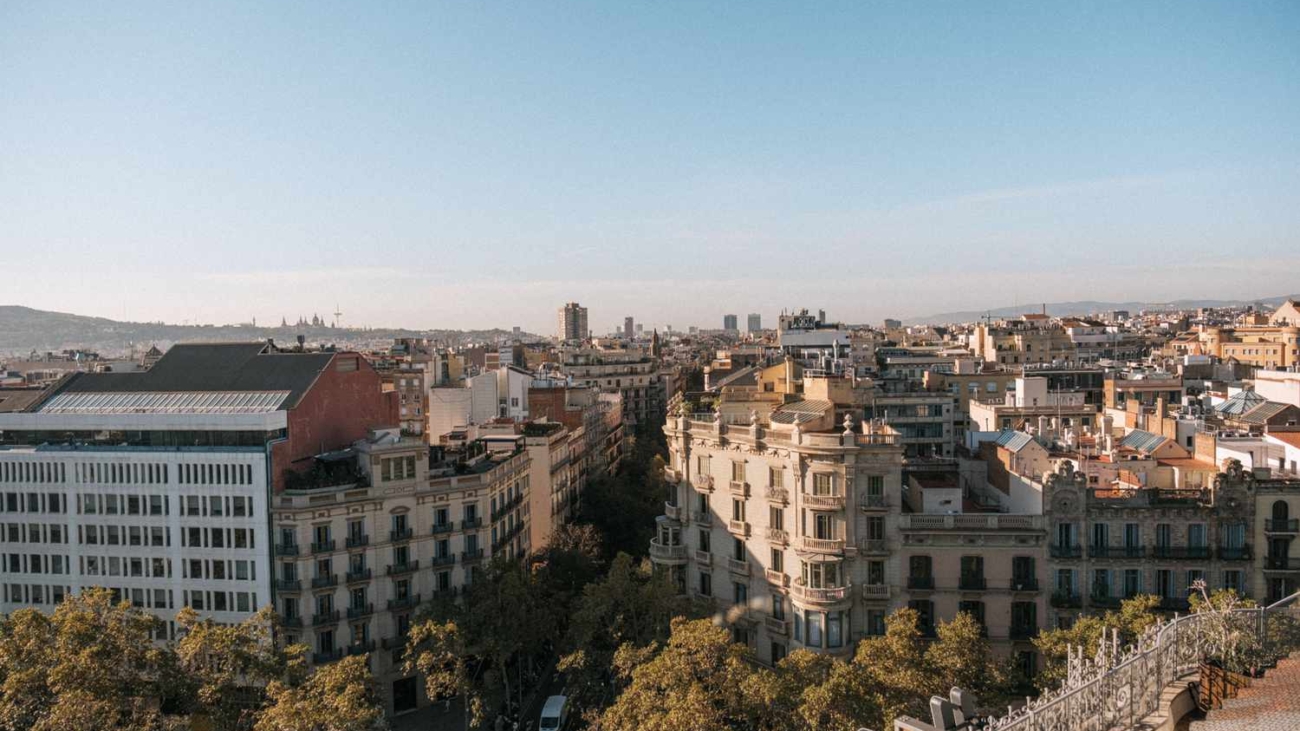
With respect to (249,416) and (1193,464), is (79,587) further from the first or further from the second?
(1193,464)

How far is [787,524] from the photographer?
5153 centimetres

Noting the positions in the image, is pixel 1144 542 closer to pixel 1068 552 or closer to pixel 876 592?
pixel 1068 552

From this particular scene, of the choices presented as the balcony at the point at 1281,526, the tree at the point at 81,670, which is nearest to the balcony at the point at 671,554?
the tree at the point at 81,670

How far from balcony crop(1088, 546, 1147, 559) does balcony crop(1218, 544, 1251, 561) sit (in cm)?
360

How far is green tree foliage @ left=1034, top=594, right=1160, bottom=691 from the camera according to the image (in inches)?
1581

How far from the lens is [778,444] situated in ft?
169

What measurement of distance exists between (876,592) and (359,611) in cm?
2964

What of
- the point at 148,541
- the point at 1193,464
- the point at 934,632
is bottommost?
the point at 934,632

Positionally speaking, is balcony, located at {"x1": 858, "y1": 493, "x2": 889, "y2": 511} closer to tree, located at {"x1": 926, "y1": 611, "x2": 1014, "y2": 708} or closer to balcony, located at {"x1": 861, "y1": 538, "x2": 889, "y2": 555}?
balcony, located at {"x1": 861, "y1": 538, "x2": 889, "y2": 555}

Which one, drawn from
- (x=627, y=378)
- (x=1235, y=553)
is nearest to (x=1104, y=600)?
(x=1235, y=553)

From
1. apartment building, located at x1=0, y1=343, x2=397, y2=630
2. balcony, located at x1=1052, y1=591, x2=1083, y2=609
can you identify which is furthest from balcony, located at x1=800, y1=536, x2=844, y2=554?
apartment building, located at x1=0, y1=343, x2=397, y2=630

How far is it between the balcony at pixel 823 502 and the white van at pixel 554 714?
59.6 ft

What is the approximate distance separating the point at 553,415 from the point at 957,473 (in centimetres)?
5023

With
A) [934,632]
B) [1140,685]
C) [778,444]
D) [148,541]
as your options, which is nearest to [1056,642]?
[934,632]
